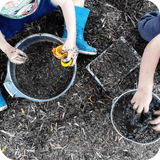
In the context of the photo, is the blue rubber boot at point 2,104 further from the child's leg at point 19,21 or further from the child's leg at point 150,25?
the child's leg at point 150,25

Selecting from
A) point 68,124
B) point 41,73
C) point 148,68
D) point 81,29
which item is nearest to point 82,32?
point 81,29

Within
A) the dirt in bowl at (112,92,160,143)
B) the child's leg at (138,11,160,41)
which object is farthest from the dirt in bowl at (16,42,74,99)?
the child's leg at (138,11,160,41)

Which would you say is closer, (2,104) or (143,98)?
(143,98)

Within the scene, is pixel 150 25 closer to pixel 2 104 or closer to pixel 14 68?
pixel 14 68

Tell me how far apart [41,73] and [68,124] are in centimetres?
47

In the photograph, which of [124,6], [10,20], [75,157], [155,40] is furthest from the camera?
[124,6]

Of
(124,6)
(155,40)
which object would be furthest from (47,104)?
(124,6)

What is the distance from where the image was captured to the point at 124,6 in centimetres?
126

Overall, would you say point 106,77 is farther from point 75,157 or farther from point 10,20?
point 10,20

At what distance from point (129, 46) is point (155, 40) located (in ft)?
1.20

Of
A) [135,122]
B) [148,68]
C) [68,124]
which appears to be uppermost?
[148,68]

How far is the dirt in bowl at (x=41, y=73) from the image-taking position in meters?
1.13

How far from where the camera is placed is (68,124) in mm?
1170

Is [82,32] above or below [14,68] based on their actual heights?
above
